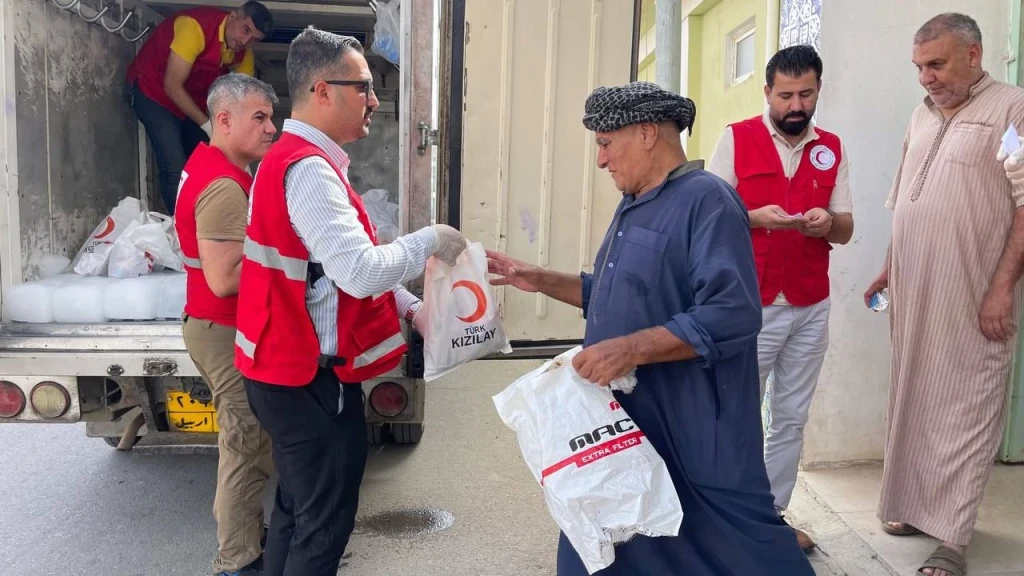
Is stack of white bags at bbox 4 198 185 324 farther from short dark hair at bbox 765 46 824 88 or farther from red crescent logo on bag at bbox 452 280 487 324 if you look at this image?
short dark hair at bbox 765 46 824 88

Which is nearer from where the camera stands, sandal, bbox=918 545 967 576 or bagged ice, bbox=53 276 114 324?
sandal, bbox=918 545 967 576

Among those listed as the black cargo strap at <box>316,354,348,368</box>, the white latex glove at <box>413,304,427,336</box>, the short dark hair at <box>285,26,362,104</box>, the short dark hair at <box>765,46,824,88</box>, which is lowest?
the black cargo strap at <box>316,354,348,368</box>

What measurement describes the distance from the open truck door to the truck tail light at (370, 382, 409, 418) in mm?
1023

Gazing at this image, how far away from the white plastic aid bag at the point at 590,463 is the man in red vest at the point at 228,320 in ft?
4.37

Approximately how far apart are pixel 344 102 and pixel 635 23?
230 centimetres

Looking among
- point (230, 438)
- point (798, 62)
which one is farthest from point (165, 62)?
point (798, 62)

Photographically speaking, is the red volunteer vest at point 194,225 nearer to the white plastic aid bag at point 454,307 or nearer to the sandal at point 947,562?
the white plastic aid bag at point 454,307

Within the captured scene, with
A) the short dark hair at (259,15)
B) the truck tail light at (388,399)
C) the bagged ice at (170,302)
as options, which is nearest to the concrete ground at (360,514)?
the truck tail light at (388,399)

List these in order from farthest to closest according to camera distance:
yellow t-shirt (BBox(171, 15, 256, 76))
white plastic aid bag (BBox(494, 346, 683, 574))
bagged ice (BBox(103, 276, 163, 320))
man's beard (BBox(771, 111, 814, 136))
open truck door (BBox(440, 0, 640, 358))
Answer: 1. yellow t-shirt (BBox(171, 15, 256, 76))
2. open truck door (BBox(440, 0, 640, 358))
3. bagged ice (BBox(103, 276, 163, 320))
4. man's beard (BBox(771, 111, 814, 136))
5. white plastic aid bag (BBox(494, 346, 683, 574))

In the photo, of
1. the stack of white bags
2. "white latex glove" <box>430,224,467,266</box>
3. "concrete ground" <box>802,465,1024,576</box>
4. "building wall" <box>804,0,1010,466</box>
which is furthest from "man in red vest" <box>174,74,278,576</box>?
Result: "building wall" <box>804,0,1010,466</box>

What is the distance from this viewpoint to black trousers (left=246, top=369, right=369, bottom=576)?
7.52 ft

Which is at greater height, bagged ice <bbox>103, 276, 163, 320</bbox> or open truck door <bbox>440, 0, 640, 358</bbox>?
open truck door <bbox>440, 0, 640, 358</bbox>

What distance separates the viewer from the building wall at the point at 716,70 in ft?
26.0

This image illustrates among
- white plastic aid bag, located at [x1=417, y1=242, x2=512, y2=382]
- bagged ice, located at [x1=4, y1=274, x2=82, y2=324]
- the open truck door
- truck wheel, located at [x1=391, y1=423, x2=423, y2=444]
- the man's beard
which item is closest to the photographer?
white plastic aid bag, located at [x1=417, y1=242, x2=512, y2=382]
